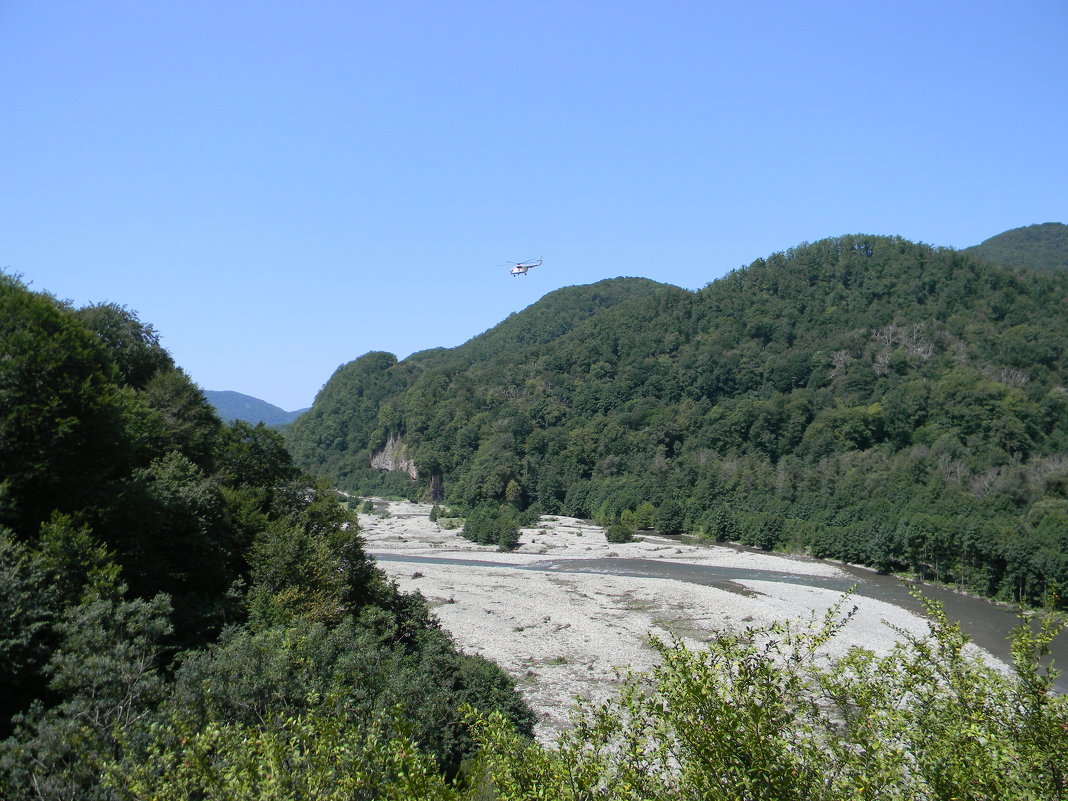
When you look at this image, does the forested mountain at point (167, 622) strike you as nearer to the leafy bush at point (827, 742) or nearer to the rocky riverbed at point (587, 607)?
the leafy bush at point (827, 742)

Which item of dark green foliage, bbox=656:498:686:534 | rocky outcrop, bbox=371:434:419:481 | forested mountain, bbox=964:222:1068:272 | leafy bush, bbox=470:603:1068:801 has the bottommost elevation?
dark green foliage, bbox=656:498:686:534

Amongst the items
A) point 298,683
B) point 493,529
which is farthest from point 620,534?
point 298,683

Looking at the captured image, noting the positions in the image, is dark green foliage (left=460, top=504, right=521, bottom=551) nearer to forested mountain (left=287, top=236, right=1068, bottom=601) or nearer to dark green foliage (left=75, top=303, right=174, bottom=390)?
forested mountain (left=287, top=236, right=1068, bottom=601)

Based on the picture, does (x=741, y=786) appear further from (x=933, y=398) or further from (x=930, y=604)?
(x=933, y=398)

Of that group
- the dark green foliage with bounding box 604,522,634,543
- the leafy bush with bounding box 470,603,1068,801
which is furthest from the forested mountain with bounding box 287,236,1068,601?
the leafy bush with bounding box 470,603,1068,801

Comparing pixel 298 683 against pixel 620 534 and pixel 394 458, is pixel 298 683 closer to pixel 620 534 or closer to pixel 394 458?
pixel 620 534

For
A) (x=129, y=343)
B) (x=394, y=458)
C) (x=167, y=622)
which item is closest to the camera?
(x=167, y=622)

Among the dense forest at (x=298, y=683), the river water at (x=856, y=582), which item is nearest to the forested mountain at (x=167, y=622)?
the dense forest at (x=298, y=683)
